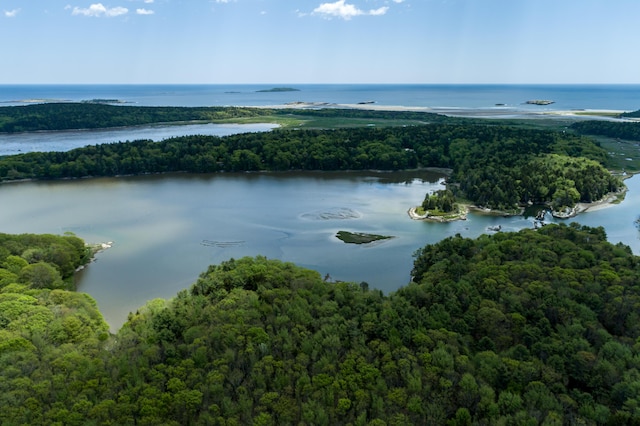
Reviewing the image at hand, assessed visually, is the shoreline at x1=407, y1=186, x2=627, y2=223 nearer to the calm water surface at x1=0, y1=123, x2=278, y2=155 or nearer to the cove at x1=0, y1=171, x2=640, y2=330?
the cove at x1=0, y1=171, x2=640, y2=330

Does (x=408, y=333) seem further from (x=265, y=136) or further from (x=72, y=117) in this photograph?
(x=72, y=117)

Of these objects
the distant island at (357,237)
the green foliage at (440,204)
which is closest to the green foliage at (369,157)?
the green foliage at (440,204)

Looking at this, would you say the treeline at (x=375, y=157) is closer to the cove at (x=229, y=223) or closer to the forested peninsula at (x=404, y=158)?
the forested peninsula at (x=404, y=158)

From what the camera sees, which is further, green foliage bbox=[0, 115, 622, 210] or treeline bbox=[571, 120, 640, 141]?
treeline bbox=[571, 120, 640, 141]

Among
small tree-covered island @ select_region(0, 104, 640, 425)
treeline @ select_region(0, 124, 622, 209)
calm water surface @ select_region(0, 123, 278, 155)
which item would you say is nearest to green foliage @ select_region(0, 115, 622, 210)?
treeline @ select_region(0, 124, 622, 209)

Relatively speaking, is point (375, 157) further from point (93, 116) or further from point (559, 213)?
point (93, 116)
